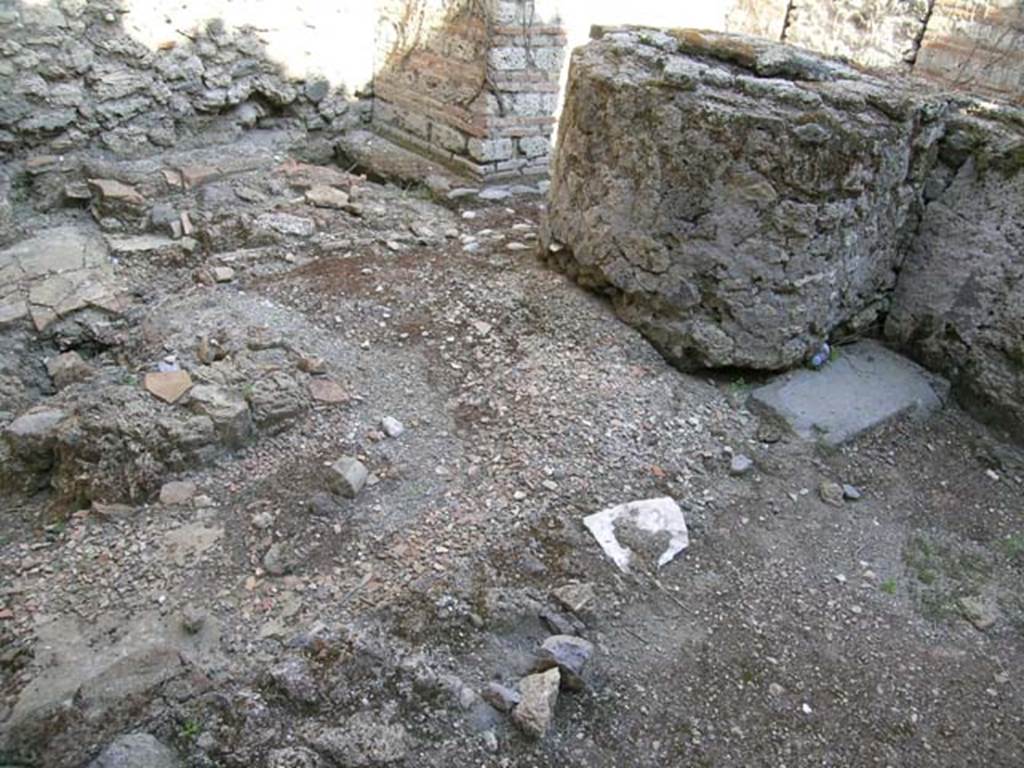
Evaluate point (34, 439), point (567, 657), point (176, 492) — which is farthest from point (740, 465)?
point (34, 439)

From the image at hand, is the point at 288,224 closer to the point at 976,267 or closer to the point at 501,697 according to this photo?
the point at 501,697

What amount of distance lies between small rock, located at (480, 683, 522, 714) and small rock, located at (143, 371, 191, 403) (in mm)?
1538

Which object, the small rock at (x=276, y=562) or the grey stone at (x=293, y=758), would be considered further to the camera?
the small rock at (x=276, y=562)

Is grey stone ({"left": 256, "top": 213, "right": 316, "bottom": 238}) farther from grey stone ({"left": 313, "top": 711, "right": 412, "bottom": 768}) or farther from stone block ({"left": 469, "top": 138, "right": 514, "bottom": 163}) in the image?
grey stone ({"left": 313, "top": 711, "right": 412, "bottom": 768})

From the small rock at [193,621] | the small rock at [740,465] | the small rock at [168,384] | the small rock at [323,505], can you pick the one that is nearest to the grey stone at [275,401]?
the small rock at [168,384]

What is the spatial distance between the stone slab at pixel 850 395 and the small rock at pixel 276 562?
184cm

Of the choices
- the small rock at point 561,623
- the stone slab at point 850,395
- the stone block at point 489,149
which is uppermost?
the stone block at point 489,149

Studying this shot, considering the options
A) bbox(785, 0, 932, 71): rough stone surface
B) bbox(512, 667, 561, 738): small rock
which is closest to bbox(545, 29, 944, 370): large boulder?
bbox(512, 667, 561, 738): small rock

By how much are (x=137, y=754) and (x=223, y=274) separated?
7.88 feet

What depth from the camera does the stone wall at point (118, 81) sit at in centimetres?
427

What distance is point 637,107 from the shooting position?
3.20 metres

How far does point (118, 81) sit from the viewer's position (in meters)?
4.57

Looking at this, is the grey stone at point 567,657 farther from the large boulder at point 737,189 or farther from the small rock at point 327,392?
the large boulder at point 737,189

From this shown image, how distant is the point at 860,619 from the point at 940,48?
416cm
